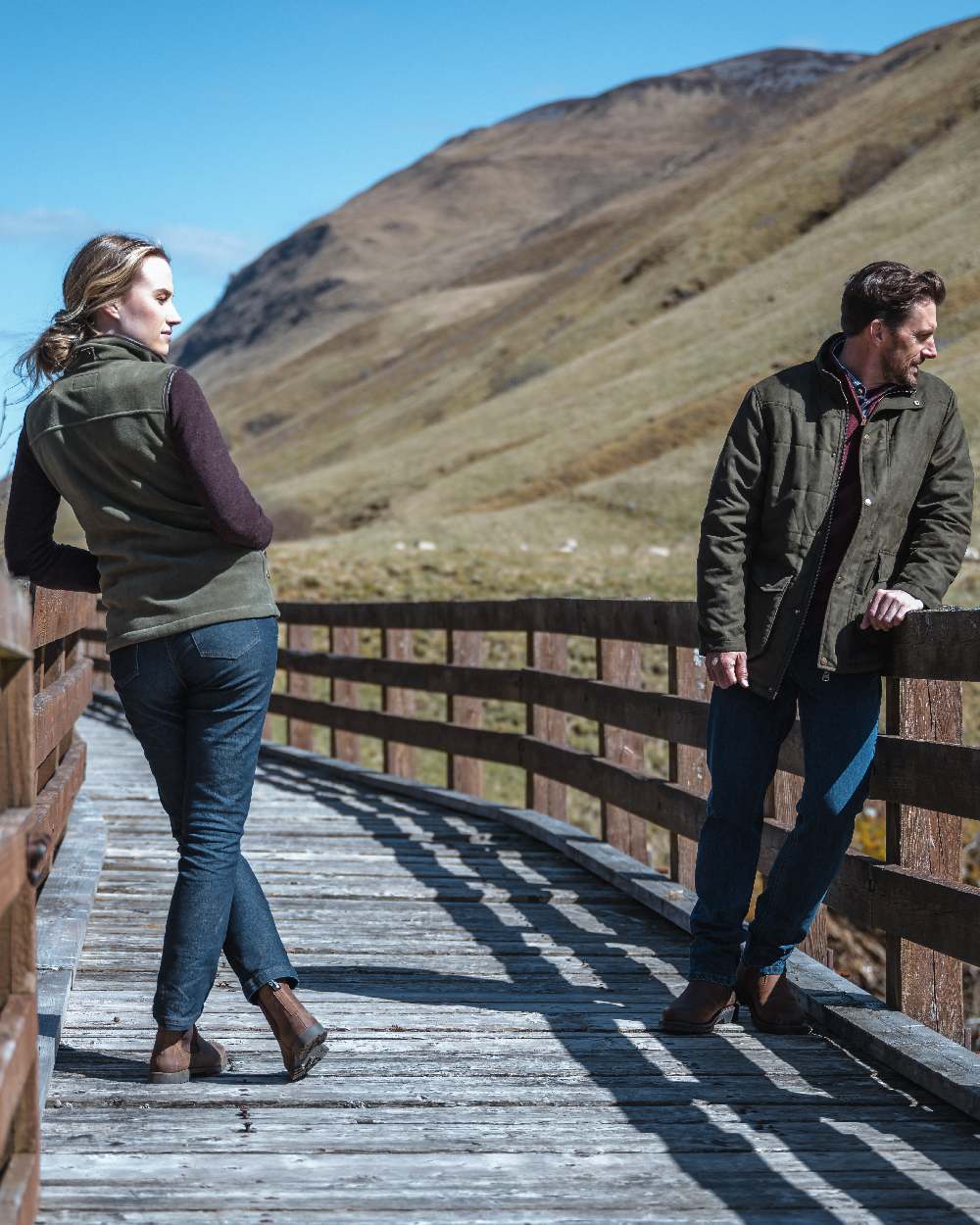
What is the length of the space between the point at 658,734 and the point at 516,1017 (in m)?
1.83

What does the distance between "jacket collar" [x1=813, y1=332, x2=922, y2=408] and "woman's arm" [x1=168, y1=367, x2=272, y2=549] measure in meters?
1.52

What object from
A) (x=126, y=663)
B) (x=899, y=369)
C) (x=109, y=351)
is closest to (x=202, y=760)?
(x=126, y=663)

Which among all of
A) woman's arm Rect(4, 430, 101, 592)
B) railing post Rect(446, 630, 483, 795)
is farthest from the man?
railing post Rect(446, 630, 483, 795)

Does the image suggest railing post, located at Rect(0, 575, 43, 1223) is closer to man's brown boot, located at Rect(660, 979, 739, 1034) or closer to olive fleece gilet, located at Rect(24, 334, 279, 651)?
olive fleece gilet, located at Rect(24, 334, 279, 651)

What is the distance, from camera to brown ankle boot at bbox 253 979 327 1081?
12.4ft

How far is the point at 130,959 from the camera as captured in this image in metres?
5.08

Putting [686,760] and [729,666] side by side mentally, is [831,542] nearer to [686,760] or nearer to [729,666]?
[729,666]

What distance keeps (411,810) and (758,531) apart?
4.67m

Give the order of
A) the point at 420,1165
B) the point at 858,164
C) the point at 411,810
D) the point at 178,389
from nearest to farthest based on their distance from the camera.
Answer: the point at 420,1165, the point at 178,389, the point at 411,810, the point at 858,164

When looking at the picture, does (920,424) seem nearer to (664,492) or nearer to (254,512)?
(254,512)

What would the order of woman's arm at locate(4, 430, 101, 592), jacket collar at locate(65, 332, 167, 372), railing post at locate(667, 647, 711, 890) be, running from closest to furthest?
jacket collar at locate(65, 332, 167, 372) < woman's arm at locate(4, 430, 101, 592) < railing post at locate(667, 647, 711, 890)

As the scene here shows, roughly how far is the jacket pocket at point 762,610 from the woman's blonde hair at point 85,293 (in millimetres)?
1707

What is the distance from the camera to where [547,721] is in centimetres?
781

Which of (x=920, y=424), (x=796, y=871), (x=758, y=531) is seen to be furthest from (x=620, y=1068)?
(x=920, y=424)
